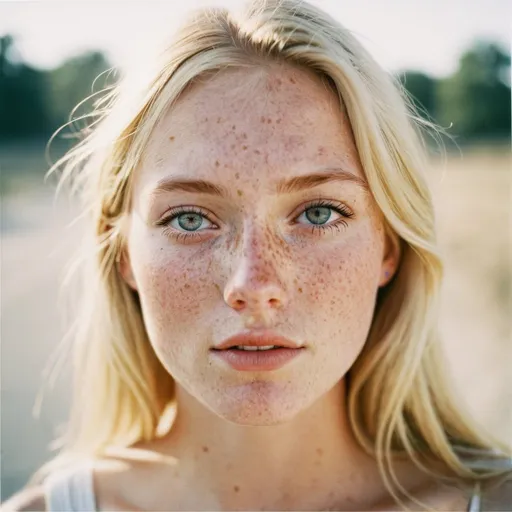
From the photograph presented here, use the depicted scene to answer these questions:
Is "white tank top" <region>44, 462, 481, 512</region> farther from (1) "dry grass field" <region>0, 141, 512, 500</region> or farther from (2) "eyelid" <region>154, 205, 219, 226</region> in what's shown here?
(2) "eyelid" <region>154, 205, 219, 226</region>

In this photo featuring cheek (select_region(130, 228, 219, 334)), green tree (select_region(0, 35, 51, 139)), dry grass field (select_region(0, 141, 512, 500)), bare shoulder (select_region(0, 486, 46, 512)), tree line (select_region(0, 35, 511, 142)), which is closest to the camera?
cheek (select_region(130, 228, 219, 334))

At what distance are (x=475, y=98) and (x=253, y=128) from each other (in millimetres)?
9618

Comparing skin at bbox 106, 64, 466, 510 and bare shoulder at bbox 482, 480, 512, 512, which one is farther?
bare shoulder at bbox 482, 480, 512, 512

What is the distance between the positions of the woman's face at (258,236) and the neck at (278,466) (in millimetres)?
254

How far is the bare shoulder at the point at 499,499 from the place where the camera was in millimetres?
1843

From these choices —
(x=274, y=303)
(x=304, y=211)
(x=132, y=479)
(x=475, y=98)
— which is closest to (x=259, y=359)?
(x=274, y=303)

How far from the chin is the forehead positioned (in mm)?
488

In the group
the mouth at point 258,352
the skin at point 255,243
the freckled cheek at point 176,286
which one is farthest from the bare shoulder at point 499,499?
the freckled cheek at point 176,286

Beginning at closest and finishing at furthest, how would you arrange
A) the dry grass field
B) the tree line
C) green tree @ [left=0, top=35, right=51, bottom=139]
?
the dry grass field
the tree line
green tree @ [left=0, top=35, right=51, bottom=139]

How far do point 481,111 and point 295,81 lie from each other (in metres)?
9.77

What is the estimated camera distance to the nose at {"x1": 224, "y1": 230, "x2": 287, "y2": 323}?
154 centimetres

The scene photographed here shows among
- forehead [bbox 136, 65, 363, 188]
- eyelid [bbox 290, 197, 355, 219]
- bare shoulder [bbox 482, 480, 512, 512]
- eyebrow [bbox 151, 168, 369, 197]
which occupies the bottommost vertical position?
bare shoulder [bbox 482, 480, 512, 512]

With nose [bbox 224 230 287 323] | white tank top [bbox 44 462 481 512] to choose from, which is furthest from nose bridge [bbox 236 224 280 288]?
white tank top [bbox 44 462 481 512]

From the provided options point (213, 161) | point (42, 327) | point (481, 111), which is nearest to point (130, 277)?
point (213, 161)
